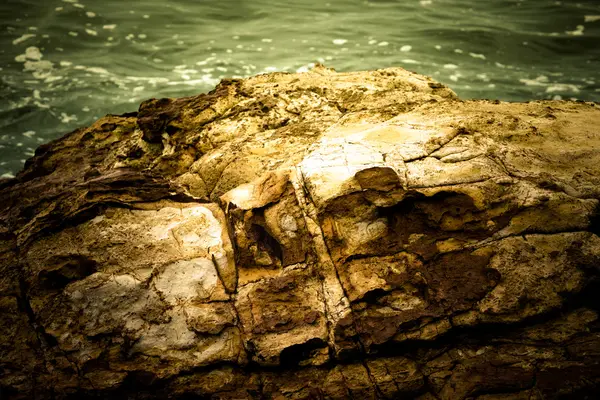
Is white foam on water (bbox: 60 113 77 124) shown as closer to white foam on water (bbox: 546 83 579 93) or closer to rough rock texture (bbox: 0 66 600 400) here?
rough rock texture (bbox: 0 66 600 400)

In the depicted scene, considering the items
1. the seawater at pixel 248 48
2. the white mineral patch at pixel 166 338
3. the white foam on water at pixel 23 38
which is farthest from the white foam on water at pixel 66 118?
the white mineral patch at pixel 166 338

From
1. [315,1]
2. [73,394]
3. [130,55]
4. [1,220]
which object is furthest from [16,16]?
[73,394]

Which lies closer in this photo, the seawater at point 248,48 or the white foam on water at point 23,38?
the seawater at point 248,48

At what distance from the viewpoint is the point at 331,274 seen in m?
2.98

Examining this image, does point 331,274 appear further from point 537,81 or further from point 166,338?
point 537,81

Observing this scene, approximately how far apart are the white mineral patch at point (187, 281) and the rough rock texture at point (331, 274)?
14 mm

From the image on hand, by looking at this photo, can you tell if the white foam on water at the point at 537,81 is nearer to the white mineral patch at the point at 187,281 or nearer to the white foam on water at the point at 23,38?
the white mineral patch at the point at 187,281

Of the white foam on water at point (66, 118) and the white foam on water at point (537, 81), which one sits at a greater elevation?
the white foam on water at point (537, 81)

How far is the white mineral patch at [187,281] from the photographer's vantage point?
9.71 feet

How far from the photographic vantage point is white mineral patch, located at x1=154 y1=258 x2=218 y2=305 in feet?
9.71

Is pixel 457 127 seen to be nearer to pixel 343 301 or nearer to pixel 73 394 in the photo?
pixel 343 301

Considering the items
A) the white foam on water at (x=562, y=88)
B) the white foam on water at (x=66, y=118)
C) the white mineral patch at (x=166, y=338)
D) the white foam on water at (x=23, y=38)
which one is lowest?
the white foam on water at (x=66, y=118)

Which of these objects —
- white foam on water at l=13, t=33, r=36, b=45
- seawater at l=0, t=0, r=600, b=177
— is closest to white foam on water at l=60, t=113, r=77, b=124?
seawater at l=0, t=0, r=600, b=177

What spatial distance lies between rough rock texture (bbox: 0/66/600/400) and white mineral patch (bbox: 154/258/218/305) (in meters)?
0.01
